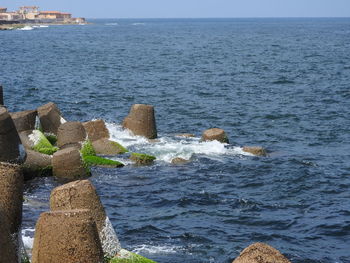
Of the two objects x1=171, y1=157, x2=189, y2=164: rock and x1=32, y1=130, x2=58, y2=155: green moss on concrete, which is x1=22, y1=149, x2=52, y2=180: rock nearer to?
x1=32, y1=130, x2=58, y2=155: green moss on concrete

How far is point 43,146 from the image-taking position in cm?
2336

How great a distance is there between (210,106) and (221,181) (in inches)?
698

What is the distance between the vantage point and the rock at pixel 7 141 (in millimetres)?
19078

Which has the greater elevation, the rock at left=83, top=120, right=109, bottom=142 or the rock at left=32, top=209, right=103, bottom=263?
the rock at left=32, top=209, right=103, bottom=263

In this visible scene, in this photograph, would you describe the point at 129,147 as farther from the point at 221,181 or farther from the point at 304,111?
the point at 304,111

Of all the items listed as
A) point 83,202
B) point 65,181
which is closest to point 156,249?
point 83,202

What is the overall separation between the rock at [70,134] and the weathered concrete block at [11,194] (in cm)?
1091

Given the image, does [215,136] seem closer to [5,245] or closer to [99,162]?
[99,162]

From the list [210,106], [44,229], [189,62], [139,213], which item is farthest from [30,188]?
[189,62]

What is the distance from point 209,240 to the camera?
17.1m

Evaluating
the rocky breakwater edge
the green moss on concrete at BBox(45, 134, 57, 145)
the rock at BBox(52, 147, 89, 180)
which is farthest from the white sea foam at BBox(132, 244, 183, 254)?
the green moss on concrete at BBox(45, 134, 57, 145)

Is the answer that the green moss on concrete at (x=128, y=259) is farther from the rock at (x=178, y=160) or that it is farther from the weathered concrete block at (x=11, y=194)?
the rock at (x=178, y=160)

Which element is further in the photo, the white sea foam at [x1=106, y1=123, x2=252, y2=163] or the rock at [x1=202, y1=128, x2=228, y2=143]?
the rock at [x1=202, y1=128, x2=228, y2=143]

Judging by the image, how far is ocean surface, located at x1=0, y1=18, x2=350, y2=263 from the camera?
1756cm
